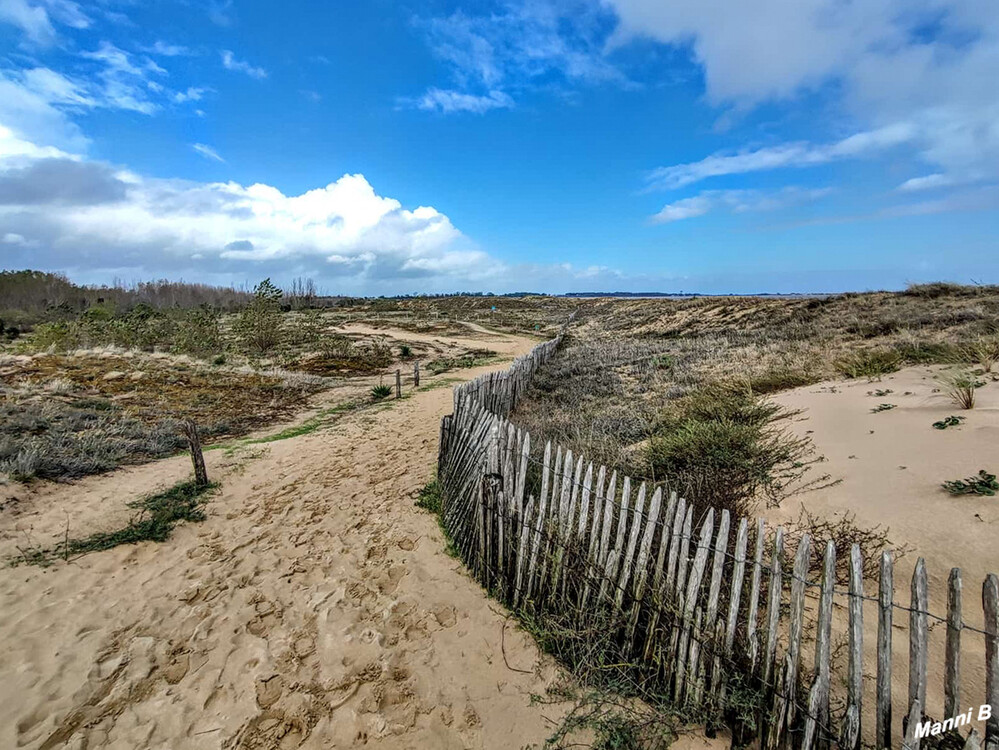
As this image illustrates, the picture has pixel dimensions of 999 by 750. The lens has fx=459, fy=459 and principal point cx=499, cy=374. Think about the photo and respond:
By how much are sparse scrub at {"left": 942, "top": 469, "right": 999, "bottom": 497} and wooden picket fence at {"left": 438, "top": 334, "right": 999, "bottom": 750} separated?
1.59 metres

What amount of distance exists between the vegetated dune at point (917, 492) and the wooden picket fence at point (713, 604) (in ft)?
0.47

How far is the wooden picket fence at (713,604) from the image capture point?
2.10 m

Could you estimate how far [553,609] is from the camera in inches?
147

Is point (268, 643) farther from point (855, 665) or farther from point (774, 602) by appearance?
point (855, 665)

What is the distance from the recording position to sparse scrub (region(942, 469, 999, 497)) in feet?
13.5

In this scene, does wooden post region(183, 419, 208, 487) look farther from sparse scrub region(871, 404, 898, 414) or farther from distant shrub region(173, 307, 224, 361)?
distant shrub region(173, 307, 224, 361)

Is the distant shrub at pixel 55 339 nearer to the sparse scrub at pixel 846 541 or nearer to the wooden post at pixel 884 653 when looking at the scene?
the sparse scrub at pixel 846 541

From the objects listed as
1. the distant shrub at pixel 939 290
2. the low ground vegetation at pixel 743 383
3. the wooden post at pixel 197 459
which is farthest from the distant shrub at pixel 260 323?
the distant shrub at pixel 939 290

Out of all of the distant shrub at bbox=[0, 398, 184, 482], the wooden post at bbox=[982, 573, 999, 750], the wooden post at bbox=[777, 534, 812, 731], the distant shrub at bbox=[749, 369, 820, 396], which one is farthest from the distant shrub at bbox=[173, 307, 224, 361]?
the wooden post at bbox=[982, 573, 999, 750]

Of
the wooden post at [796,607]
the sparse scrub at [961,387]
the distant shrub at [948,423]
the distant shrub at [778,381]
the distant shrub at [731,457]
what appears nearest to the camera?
the wooden post at [796,607]

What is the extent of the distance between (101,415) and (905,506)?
14393 mm

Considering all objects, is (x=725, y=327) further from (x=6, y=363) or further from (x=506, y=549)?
(x=6, y=363)

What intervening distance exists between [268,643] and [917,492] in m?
6.05

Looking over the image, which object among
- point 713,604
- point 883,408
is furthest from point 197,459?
point 883,408
